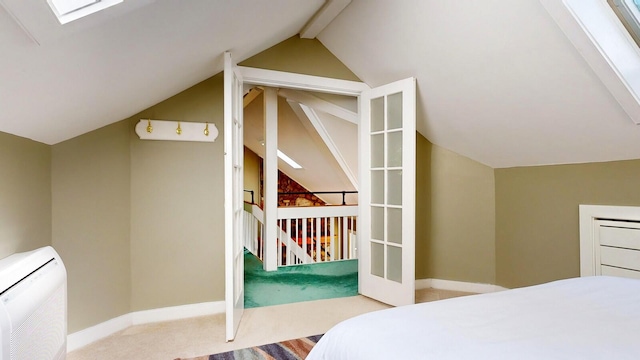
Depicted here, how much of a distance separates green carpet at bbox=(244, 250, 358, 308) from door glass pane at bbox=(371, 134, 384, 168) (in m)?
1.29

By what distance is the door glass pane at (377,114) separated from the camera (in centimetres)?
311

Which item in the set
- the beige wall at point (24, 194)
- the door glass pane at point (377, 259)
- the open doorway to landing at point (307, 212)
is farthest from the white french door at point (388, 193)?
the beige wall at point (24, 194)

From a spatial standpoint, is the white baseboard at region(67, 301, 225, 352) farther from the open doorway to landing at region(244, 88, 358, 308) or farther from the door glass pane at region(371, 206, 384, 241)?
the door glass pane at region(371, 206, 384, 241)

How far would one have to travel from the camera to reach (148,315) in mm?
2605

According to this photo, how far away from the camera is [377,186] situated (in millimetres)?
3154

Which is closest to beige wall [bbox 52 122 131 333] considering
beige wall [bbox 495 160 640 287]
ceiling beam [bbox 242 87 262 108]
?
ceiling beam [bbox 242 87 262 108]

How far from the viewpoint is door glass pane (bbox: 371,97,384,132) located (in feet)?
10.2

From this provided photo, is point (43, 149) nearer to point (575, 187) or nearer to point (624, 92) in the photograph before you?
point (624, 92)

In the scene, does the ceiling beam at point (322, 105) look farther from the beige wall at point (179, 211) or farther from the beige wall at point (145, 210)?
the beige wall at point (179, 211)

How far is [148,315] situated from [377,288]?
1.91 m

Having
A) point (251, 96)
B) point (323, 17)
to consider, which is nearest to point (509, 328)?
point (323, 17)

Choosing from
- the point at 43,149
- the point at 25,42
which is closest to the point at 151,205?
the point at 43,149

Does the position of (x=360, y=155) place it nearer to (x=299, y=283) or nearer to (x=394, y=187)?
(x=394, y=187)

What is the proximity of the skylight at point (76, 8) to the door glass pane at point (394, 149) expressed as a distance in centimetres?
229
